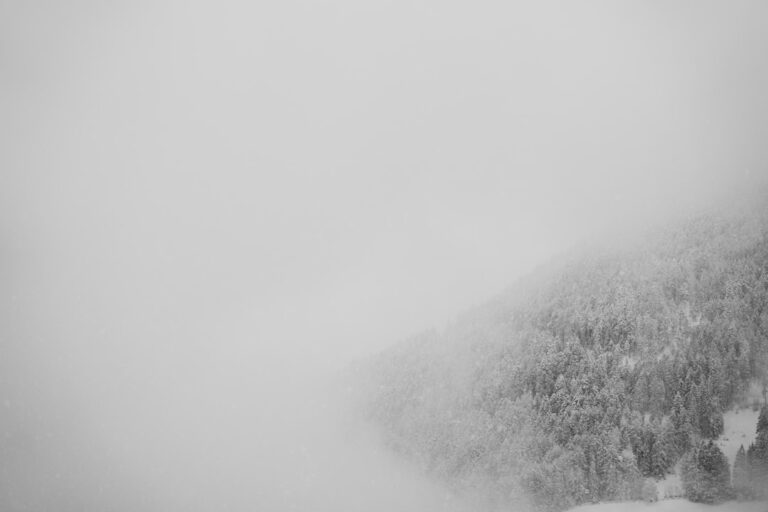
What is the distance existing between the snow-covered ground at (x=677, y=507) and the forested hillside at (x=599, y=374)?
2.08 meters

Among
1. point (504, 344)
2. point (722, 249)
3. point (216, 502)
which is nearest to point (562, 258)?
point (504, 344)

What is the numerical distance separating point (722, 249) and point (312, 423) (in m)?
149

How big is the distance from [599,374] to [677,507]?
32684 millimetres

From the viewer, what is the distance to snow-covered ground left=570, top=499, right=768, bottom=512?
7106cm

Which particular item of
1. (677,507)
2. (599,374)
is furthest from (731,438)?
(599,374)

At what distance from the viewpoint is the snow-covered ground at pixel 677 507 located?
7106cm

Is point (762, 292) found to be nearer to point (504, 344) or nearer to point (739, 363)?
point (739, 363)

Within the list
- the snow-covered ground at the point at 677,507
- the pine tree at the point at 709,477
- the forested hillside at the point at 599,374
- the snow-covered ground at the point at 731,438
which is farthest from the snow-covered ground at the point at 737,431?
the snow-covered ground at the point at 677,507

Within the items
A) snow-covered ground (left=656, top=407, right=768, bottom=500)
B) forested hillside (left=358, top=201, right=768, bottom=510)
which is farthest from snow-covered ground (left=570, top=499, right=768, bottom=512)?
forested hillside (left=358, top=201, right=768, bottom=510)

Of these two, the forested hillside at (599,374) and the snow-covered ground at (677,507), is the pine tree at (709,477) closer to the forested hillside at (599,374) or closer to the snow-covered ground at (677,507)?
the snow-covered ground at (677,507)

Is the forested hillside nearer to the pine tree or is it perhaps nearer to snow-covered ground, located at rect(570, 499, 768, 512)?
the pine tree

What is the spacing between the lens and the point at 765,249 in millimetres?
105938

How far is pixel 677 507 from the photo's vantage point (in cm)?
7600

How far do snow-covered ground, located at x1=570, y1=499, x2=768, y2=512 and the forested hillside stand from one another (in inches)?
82.0
